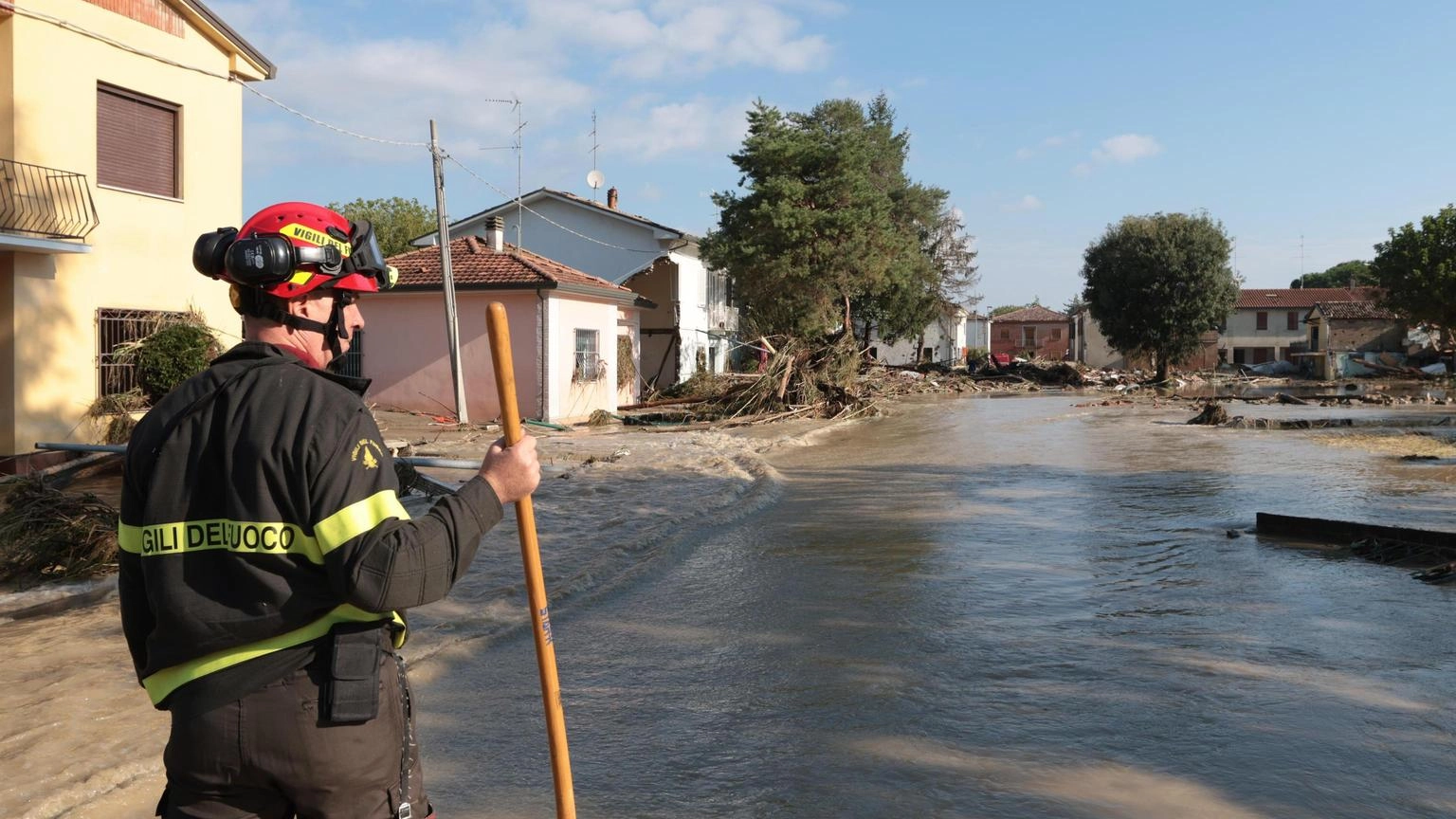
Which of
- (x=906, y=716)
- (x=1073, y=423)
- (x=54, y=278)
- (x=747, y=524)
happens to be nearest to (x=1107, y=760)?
(x=906, y=716)

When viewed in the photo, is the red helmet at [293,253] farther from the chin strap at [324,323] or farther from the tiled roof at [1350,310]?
the tiled roof at [1350,310]

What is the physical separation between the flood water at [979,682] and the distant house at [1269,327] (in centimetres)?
7123

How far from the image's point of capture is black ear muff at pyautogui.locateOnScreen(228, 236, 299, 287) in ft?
7.38

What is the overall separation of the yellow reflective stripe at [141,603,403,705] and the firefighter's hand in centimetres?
37

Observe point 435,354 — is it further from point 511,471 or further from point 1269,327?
point 1269,327

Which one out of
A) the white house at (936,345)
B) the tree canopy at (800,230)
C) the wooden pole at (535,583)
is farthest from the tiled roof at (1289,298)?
the wooden pole at (535,583)

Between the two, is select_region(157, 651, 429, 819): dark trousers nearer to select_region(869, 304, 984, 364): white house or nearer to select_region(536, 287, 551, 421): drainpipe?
select_region(536, 287, 551, 421): drainpipe

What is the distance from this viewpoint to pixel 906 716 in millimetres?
5113

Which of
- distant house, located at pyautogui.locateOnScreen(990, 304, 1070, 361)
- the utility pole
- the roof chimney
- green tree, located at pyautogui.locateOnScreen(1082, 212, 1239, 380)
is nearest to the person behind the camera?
the utility pole

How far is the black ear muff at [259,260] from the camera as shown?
225 centimetres

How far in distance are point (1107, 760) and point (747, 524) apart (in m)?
6.90

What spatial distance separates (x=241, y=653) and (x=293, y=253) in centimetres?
83

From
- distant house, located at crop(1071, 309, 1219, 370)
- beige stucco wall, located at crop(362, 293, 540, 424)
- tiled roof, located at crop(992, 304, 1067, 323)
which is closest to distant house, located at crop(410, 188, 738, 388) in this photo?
beige stucco wall, located at crop(362, 293, 540, 424)

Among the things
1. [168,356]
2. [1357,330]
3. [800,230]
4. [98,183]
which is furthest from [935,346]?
[98,183]
